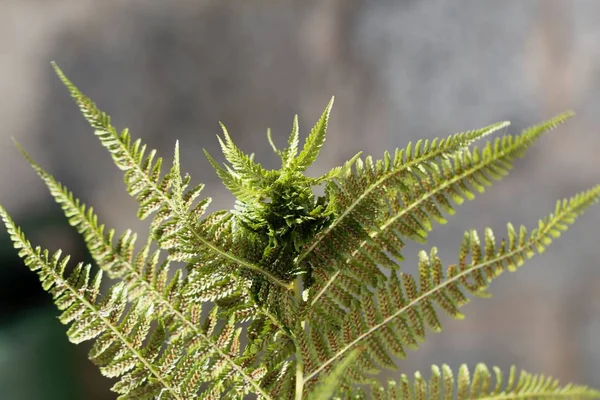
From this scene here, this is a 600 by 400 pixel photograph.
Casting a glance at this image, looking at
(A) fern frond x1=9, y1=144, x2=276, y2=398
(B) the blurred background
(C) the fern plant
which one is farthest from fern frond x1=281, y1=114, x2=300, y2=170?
(B) the blurred background

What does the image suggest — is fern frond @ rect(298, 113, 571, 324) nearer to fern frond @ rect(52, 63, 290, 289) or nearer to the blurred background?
fern frond @ rect(52, 63, 290, 289)

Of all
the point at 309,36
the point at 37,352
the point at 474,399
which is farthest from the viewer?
the point at 309,36

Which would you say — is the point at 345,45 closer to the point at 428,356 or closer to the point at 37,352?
the point at 428,356

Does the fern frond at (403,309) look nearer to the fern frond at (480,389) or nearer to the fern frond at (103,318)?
the fern frond at (480,389)

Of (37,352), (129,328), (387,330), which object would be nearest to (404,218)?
(387,330)

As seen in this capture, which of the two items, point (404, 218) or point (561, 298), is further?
point (561, 298)

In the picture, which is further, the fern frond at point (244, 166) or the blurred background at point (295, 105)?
the blurred background at point (295, 105)

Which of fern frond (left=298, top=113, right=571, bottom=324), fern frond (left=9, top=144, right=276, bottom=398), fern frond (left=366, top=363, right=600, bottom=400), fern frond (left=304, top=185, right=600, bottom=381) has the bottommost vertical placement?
fern frond (left=366, top=363, right=600, bottom=400)

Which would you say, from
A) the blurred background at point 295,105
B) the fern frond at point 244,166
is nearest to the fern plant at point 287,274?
the fern frond at point 244,166
